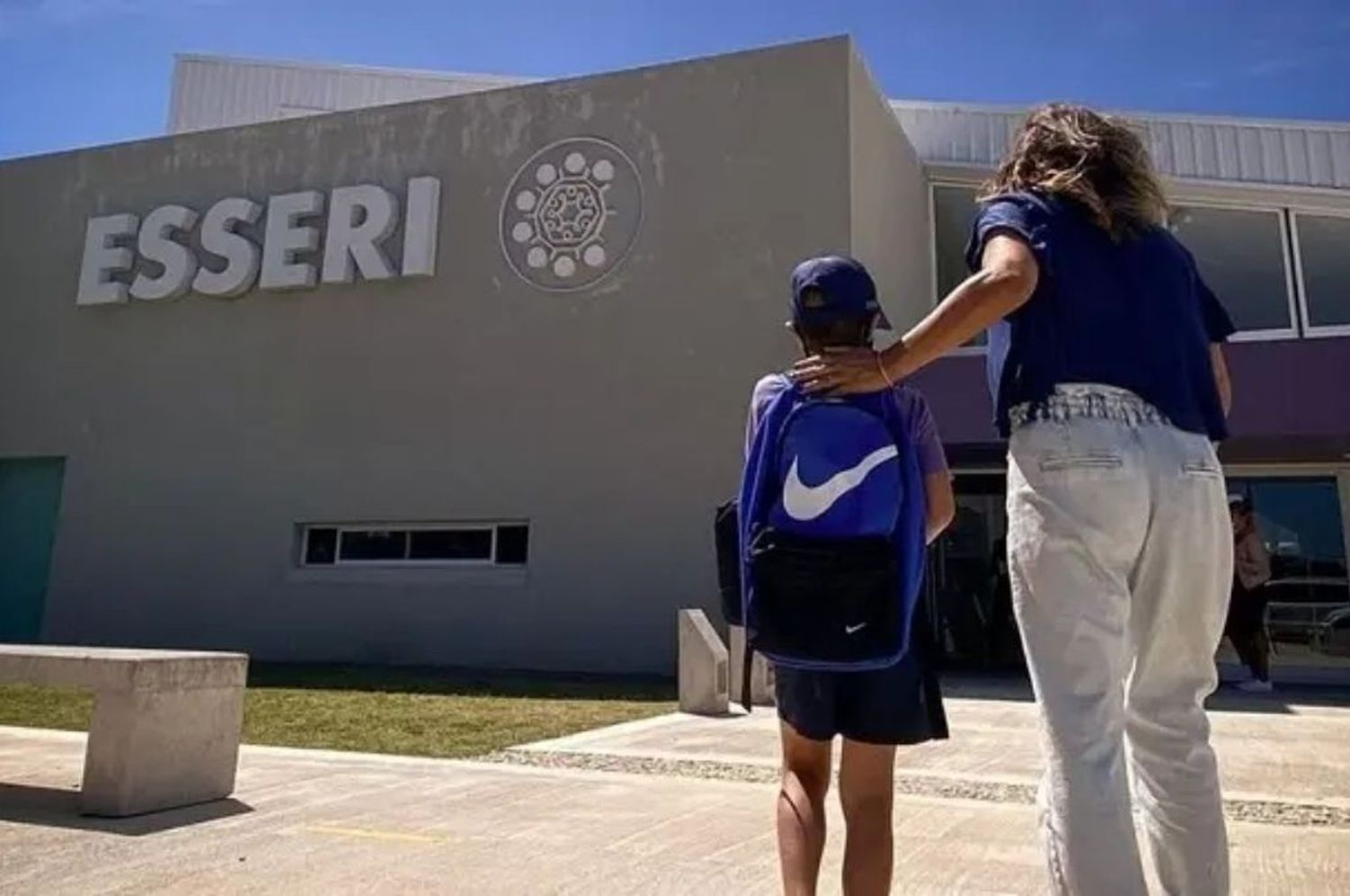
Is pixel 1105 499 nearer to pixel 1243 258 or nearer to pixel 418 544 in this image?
pixel 418 544

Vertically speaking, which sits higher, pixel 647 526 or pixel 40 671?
pixel 647 526

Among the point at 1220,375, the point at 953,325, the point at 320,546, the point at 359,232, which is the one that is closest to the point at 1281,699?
the point at 1220,375

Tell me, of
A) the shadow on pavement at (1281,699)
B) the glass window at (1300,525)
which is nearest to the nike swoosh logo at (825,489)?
the shadow on pavement at (1281,699)

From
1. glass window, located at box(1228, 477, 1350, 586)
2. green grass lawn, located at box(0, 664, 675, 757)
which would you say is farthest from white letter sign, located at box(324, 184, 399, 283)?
glass window, located at box(1228, 477, 1350, 586)

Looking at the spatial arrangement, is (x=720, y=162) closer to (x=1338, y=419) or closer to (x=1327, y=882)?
(x=1338, y=419)

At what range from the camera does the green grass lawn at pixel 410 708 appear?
250 inches

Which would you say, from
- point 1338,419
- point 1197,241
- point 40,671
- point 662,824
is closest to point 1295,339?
point 1338,419

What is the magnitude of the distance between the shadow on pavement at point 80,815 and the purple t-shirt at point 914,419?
2947 millimetres

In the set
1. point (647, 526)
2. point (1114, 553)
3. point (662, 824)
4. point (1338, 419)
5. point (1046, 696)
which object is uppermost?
point (1338, 419)

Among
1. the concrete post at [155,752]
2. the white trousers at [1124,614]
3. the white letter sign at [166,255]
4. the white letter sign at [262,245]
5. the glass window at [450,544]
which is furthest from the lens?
the white letter sign at [166,255]

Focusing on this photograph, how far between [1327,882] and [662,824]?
87.4 inches

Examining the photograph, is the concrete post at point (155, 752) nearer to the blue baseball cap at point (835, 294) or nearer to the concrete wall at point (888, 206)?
the blue baseball cap at point (835, 294)

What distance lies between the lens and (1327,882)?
3193mm

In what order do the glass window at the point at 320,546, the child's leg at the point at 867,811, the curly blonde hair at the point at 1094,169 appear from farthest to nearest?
the glass window at the point at 320,546, the curly blonde hair at the point at 1094,169, the child's leg at the point at 867,811
